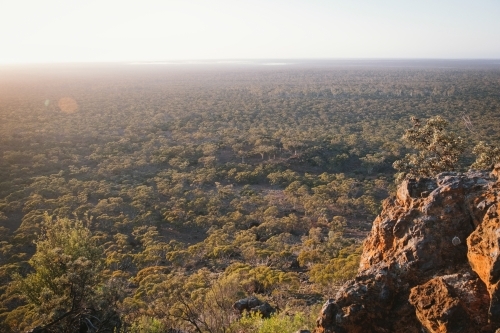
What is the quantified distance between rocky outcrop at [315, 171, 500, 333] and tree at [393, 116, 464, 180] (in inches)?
298

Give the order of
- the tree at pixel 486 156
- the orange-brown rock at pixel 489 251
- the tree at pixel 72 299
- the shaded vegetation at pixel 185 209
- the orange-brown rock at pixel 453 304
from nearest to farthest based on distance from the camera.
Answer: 1. the orange-brown rock at pixel 489 251
2. the orange-brown rock at pixel 453 304
3. the tree at pixel 72 299
4. the shaded vegetation at pixel 185 209
5. the tree at pixel 486 156

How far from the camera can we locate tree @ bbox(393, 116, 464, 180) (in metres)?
14.3

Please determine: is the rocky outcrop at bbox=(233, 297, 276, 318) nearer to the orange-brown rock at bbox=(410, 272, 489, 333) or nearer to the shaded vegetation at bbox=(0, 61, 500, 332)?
the shaded vegetation at bbox=(0, 61, 500, 332)

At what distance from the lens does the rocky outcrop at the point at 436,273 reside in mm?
5223

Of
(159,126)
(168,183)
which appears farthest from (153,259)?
(159,126)

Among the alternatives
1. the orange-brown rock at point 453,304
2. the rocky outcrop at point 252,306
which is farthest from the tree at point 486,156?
the rocky outcrop at point 252,306

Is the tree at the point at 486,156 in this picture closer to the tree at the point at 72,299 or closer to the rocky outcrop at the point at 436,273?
the rocky outcrop at the point at 436,273

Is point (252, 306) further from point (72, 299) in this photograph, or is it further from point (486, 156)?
point (486, 156)

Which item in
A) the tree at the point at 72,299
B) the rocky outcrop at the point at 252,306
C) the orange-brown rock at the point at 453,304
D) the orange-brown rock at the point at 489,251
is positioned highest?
the orange-brown rock at the point at 489,251

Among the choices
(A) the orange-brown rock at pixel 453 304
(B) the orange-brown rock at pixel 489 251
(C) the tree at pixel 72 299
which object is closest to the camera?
(B) the orange-brown rock at pixel 489 251

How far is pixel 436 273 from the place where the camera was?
237 inches

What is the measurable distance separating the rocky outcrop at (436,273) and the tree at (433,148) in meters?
7.58

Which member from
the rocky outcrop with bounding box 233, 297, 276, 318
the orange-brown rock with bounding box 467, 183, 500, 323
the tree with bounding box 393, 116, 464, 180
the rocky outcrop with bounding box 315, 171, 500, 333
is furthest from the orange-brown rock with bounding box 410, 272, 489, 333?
the rocky outcrop with bounding box 233, 297, 276, 318

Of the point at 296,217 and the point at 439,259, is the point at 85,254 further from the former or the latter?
the point at 296,217
